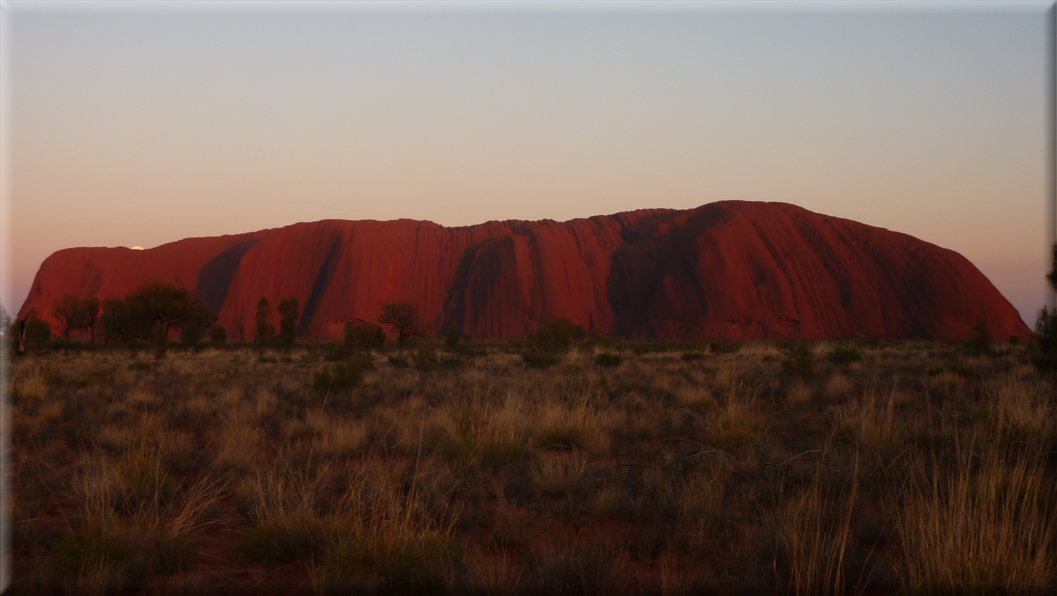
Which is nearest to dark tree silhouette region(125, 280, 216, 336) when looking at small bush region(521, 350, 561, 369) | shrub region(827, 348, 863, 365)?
small bush region(521, 350, 561, 369)

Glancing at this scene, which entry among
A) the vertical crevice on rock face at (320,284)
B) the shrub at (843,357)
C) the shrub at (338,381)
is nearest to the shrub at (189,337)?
the shrub at (338,381)

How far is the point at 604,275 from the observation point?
7325 cm

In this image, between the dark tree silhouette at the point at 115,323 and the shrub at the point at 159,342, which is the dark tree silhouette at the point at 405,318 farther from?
the shrub at the point at 159,342

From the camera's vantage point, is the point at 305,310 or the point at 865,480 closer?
the point at 865,480

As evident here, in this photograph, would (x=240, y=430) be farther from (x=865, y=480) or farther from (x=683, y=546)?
(x=865, y=480)

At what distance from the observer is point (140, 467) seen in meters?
4.89

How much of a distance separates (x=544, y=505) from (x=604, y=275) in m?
69.6

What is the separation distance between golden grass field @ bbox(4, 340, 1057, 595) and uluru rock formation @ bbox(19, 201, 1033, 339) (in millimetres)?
56488

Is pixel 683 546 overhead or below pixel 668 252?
below

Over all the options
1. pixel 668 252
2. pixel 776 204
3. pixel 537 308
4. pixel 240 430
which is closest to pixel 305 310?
pixel 537 308

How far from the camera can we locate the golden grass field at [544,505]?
122 inches

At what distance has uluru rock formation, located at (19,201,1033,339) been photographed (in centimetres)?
6238

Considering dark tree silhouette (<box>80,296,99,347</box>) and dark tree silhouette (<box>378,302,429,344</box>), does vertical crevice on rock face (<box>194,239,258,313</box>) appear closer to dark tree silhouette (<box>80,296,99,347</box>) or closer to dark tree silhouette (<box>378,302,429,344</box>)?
dark tree silhouette (<box>80,296,99,347</box>)

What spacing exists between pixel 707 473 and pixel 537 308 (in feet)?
211
